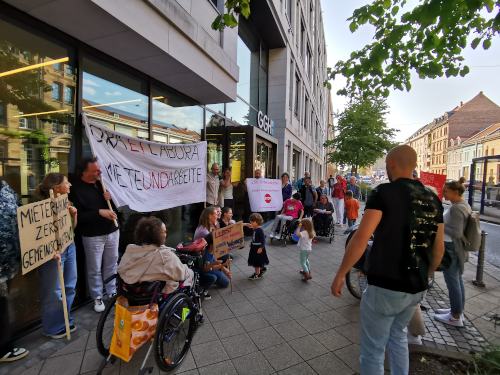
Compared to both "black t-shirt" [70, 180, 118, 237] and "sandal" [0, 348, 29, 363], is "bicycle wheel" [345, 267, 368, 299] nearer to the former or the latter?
"black t-shirt" [70, 180, 118, 237]

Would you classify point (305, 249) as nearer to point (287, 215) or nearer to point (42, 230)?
point (287, 215)

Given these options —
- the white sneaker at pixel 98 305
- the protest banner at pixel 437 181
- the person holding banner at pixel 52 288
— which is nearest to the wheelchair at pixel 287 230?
the protest banner at pixel 437 181

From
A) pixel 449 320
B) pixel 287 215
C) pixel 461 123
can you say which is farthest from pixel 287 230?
pixel 461 123

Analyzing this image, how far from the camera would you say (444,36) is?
3.83 metres

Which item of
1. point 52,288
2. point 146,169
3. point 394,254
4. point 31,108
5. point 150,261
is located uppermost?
point 31,108

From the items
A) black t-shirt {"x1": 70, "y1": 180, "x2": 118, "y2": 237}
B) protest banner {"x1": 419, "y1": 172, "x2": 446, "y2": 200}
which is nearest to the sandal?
black t-shirt {"x1": 70, "y1": 180, "x2": 118, "y2": 237}

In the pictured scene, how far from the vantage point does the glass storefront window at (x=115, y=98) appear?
12.7 feet

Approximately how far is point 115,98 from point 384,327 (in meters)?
4.60

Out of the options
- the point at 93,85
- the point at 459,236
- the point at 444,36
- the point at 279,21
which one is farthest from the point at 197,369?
the point at 279,21

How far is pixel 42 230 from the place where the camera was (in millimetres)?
2623

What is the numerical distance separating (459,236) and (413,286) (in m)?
2.03

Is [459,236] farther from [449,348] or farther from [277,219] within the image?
[277,219]

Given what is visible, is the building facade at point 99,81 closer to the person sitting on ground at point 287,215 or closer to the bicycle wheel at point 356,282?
the person sitting on ground at point 287,215

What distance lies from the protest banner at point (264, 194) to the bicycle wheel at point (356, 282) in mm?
3835
